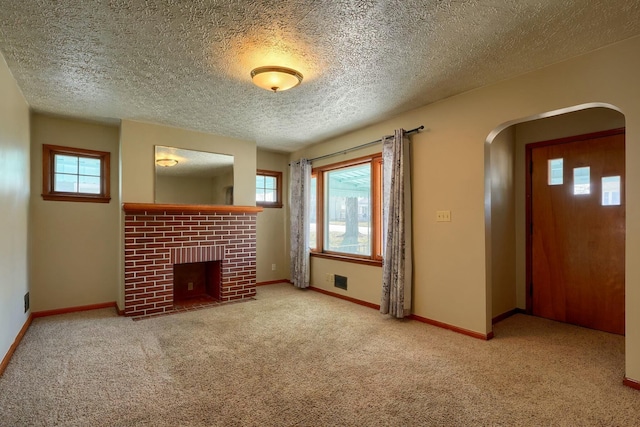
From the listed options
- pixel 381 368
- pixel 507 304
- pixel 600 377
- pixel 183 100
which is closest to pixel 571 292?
pixel 507 304

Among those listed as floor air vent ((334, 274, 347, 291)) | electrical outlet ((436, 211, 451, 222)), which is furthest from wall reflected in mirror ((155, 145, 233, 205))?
electrical outlet ((436, 211, 451, 222))

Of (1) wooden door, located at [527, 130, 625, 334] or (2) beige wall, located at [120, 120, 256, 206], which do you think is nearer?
(1) wooden door, located at [527, 130, 625, 334]

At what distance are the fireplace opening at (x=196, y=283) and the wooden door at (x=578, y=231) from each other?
13.5 feet

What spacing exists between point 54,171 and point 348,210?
3.74 metres

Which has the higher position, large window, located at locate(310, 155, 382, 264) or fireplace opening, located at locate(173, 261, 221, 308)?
large window, located at locate(310, 155, 382, 264)

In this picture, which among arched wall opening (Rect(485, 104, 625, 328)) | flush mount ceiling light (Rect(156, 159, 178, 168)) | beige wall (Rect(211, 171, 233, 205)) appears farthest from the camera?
beige wall (Rect(211, 171, 233, 205))

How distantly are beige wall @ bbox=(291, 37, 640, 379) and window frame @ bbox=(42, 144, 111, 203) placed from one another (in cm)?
348

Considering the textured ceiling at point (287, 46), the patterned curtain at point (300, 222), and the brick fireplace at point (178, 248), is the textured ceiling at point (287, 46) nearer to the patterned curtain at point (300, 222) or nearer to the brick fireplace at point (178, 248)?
the brick fireplace at point (178, 248)

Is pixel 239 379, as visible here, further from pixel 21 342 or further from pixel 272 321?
pixel 21 342

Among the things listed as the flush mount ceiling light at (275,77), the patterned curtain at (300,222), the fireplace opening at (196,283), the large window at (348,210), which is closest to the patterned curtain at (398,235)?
the large window at (348,210)

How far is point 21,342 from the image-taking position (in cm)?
286

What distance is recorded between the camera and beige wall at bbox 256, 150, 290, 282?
5.37 metres

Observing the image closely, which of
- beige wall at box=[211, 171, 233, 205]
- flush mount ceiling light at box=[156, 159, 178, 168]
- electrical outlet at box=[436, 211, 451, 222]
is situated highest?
flush mount ceiling light at box=[156, 159, 178, 168]

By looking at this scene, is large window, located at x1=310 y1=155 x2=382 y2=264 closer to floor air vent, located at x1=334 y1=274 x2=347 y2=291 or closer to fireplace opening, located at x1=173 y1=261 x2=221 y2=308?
floor air vent, located at x1=334 y1=274 x2=347 y2=291
